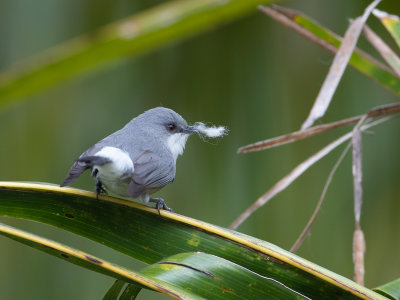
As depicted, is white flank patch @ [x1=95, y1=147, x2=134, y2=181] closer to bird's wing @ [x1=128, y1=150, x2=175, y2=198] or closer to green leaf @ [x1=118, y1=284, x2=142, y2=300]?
bird's wing @ [x1=128, y1=150, x2=175, y2=198]

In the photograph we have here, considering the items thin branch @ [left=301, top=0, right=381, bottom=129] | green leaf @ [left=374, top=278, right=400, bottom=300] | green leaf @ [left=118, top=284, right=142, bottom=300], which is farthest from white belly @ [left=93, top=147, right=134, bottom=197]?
green leaf @ [left=374, top=278, right=400, bottom=300]

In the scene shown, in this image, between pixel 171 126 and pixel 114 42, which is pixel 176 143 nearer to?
pixel 171 126

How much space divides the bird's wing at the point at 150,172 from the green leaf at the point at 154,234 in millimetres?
254

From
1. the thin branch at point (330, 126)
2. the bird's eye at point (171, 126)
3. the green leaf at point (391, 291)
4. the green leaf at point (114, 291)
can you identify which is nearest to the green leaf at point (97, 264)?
the green leaf at point (114, 291)

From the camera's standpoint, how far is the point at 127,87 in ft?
12.1

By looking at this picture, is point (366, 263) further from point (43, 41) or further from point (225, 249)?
point (43, 41)

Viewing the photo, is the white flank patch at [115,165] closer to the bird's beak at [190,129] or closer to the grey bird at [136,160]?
the grey bird at [136,160]

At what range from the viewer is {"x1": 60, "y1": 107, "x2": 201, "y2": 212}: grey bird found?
2176mm

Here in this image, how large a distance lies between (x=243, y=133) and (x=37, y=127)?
131 cm

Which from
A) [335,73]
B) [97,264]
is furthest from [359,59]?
[97,264]

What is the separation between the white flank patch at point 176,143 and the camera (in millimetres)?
2948

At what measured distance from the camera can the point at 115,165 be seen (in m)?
2.23

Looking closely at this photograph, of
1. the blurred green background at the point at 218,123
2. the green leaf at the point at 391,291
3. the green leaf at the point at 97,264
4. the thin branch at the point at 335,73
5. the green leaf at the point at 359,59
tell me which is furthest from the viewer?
the blurred green background at the point at 218,123

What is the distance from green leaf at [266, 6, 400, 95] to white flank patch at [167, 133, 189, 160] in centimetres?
90
